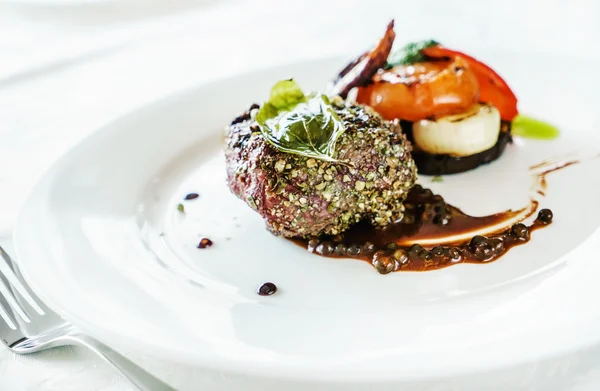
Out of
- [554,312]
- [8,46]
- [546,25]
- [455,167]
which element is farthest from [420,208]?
[8,46]

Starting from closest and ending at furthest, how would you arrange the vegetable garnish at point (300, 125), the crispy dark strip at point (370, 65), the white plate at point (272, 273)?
the white plate at point (272, 273)
the vegetable garnish at point (300, 125)
the crispy dark strip at point (370, 65)

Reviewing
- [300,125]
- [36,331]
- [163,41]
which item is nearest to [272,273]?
[300,125]

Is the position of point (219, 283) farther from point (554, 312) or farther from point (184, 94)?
point (184, 94)

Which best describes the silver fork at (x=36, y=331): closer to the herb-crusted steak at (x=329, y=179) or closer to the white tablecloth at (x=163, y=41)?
the herb-crusted steak at (x=329, y=179)

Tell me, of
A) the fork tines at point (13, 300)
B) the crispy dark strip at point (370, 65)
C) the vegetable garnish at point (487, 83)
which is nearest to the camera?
the fork tines at point (13, 300)

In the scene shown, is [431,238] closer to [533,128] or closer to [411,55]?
[411,55]

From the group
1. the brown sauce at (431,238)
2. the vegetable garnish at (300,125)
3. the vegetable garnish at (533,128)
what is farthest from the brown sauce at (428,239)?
the vegetable garnish at (533,128)

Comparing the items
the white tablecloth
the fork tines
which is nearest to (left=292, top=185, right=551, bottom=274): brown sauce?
the fork tines
